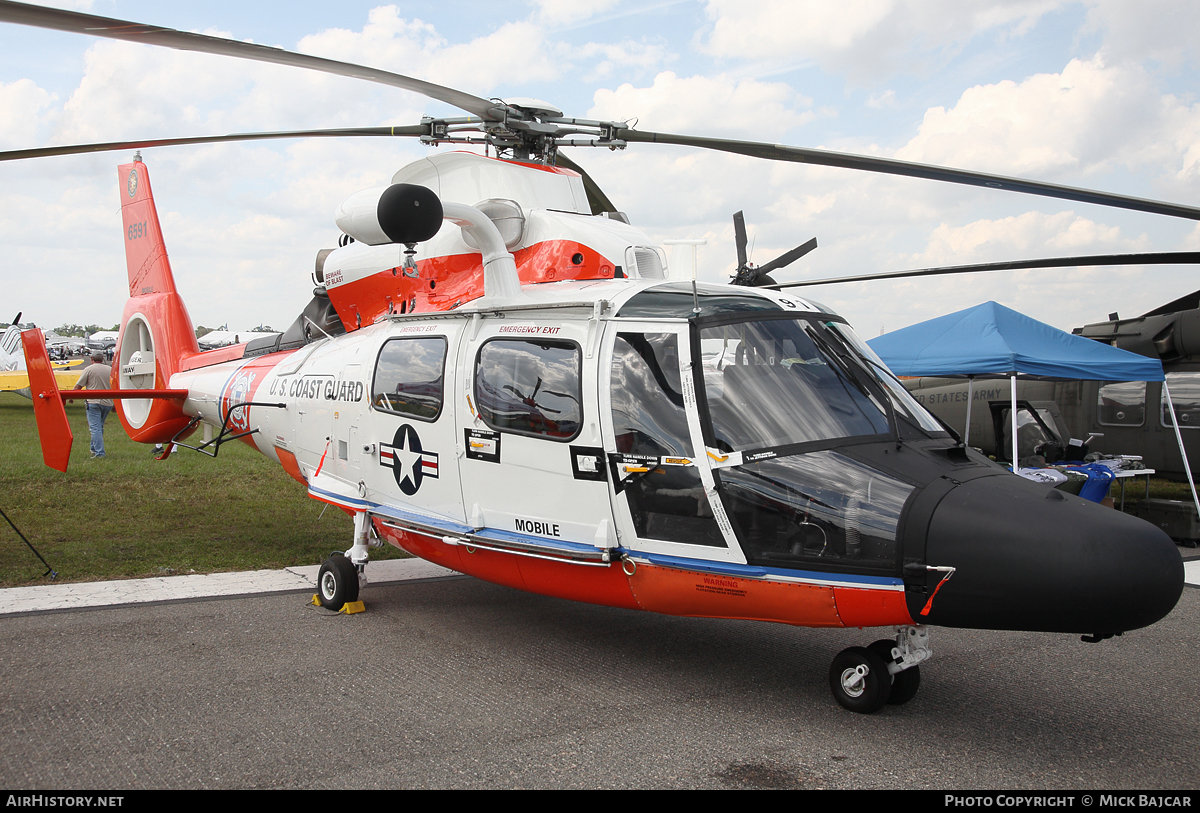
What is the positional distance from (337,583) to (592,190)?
3916mm

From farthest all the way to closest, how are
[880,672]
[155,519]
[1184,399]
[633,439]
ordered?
[1184,399] < [155,519] < [633,439] < [880,672]

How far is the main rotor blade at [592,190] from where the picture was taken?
6930 millimetres

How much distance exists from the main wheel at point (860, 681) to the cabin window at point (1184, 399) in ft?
29.2

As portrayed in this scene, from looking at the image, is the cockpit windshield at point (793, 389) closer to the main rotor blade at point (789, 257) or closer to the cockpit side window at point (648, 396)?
the cockpit side window at point (648, 396)

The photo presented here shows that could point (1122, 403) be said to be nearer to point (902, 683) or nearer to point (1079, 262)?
point (1079, 262)

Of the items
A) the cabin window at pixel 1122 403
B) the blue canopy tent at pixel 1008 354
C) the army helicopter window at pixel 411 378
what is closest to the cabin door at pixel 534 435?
the army helicopter window at pixel 411 378

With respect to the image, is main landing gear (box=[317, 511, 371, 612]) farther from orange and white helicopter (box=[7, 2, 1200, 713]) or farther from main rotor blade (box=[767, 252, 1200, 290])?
main rotor blade (box=[767, 252, 1200, 290])

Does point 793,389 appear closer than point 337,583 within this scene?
Yes

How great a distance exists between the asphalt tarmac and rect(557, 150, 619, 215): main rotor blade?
11.7ft

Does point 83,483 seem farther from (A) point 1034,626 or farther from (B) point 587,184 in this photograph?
(A) point 1034,626

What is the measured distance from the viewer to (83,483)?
11.6 m

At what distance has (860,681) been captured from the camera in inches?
164

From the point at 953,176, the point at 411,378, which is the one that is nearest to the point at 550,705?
the point at 411,378

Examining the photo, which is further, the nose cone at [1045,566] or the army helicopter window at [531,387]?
the army helicopter window at [531,387]
